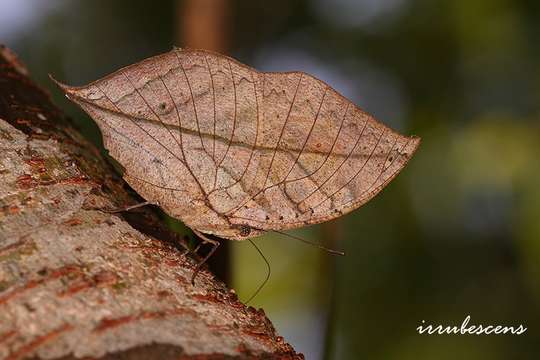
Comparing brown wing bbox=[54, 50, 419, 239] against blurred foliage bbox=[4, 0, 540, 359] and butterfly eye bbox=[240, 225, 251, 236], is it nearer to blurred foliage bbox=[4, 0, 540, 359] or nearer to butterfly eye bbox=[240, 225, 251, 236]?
butterfly eye bbox=[240, 225, 251, 236]

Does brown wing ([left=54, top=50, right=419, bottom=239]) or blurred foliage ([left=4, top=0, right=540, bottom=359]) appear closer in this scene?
brown wing ([left=54, top=50, right=419, bottom=239])

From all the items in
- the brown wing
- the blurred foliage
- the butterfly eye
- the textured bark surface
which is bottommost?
the textured bark surface

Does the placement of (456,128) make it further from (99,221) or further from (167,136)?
(99,221)

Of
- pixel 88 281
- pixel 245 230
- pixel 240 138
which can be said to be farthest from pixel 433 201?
pixel 88 281

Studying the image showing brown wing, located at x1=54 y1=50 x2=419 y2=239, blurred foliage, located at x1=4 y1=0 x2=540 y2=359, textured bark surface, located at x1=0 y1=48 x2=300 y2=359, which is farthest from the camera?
blurred foliage, located at x1=4 y1=0 x2=540 y2=359

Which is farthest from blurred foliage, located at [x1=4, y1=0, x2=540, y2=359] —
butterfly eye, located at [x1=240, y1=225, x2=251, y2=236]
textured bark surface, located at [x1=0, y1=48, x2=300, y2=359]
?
textured bark surface, located at [x1=0, y1=48, x2=300, y2=359]

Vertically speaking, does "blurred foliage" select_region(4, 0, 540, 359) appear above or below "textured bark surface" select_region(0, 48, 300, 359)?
above
